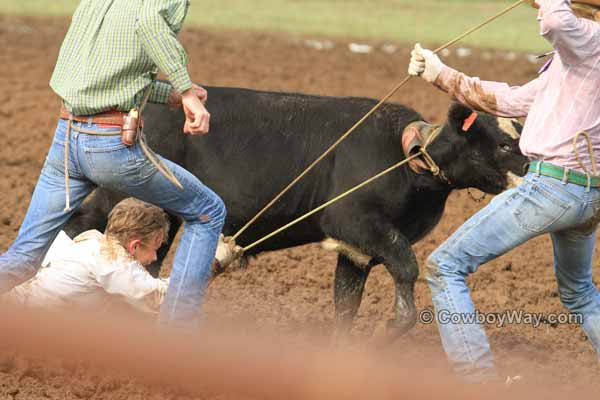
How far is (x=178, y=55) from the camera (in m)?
4.82

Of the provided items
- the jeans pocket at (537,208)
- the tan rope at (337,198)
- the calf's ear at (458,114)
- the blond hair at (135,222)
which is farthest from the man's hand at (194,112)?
the calf's ear at (458,114)

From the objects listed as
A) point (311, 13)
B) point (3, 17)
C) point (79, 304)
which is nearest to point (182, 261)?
point (79, 304)

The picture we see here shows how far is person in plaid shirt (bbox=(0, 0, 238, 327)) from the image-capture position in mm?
4859

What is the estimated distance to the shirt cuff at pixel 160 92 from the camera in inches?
218

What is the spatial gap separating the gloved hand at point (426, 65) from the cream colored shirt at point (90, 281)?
1.86 meters

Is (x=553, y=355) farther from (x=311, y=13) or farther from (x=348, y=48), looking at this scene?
(x=311, y=13)

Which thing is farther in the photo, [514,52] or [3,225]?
[514,52]

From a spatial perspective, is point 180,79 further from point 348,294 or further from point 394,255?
point 348,294

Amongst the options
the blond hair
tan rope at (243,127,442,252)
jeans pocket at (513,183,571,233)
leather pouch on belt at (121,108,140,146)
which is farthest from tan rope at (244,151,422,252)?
leather pouch on belt at (121,108,140,146)

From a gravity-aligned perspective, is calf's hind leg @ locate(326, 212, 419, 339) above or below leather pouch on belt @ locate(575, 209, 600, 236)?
below

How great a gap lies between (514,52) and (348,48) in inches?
131

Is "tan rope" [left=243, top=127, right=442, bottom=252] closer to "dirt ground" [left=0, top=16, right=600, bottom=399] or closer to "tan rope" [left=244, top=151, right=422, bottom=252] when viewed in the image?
"tan rope" [left=244, top=151, right=422, bottom=252]

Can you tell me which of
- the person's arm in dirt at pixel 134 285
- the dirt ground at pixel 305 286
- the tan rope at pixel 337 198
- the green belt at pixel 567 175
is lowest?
the dirt ground at pixel 305 286

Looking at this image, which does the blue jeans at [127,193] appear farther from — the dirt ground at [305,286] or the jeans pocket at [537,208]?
the jeans pocket at [537,208]
